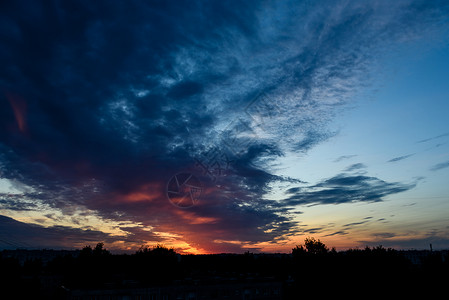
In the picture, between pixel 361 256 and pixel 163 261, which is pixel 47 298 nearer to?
pixel 163 261

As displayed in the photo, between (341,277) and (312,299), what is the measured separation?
32.0 feet

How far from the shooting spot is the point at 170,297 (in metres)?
53.6

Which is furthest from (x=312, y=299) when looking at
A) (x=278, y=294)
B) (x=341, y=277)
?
(x=278, y=294)

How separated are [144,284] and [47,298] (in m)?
56.7

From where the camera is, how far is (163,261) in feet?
435

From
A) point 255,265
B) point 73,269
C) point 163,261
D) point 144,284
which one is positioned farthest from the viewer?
point 255,265

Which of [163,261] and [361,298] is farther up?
[163,261]

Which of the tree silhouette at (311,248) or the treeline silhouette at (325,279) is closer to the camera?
the treeline silhouette at (325,279)

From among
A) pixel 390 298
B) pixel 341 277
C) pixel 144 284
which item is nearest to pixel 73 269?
pixel 144 284

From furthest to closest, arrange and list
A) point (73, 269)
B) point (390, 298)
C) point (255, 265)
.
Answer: point (255, 265) < point (73, 269) < point (390, 298)

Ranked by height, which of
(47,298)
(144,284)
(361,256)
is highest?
(361,256)

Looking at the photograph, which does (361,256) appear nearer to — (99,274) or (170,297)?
(170,297)

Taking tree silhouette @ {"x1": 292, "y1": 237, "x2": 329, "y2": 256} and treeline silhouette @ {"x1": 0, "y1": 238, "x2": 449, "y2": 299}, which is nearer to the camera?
treeline silhouette @ {"x1": 0, "y1": 238, "x2": 449, "y2": 299}

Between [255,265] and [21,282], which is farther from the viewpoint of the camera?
[255,265]
